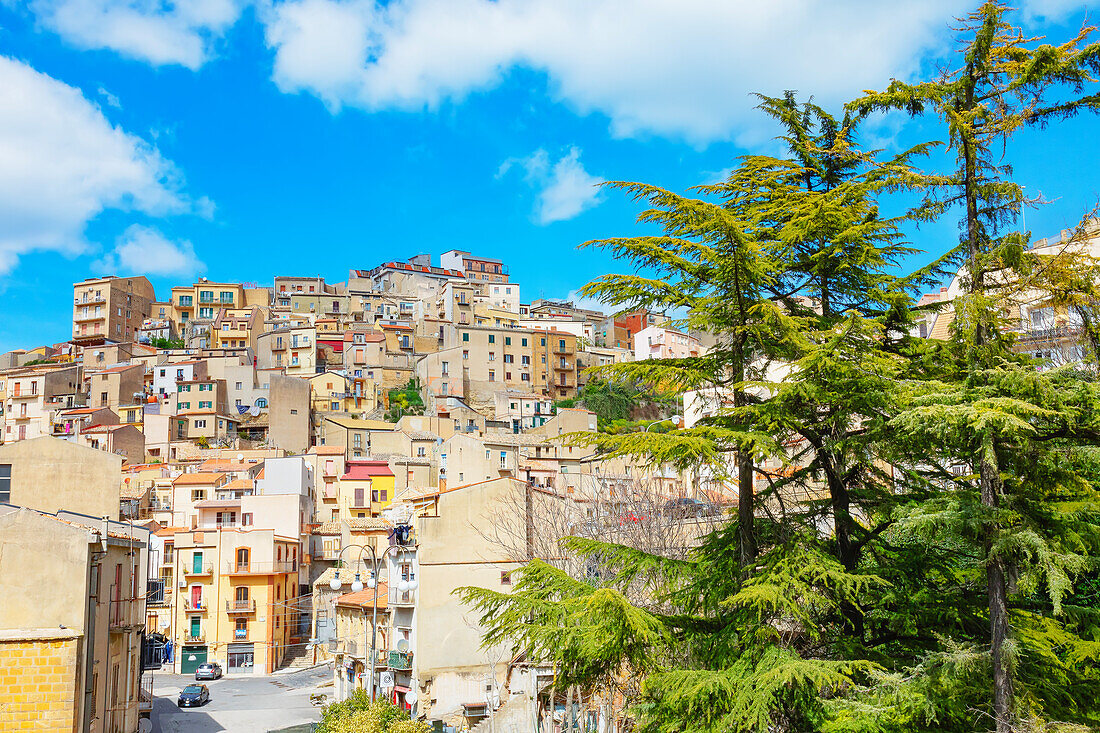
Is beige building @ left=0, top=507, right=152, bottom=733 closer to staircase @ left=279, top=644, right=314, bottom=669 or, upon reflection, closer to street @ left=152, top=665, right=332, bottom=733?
street @ left=152, top=665, right=332, bottom=733

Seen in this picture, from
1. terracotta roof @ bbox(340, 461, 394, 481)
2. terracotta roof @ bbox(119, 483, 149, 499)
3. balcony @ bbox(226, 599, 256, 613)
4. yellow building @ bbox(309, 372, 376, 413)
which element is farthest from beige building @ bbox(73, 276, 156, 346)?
balcony @ bbox(226, 599, 256, 613)

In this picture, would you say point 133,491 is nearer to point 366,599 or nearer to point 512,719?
point 366,599

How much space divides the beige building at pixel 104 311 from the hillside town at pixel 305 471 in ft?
0.85

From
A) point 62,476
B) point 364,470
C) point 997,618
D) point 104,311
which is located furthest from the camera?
point 104,311

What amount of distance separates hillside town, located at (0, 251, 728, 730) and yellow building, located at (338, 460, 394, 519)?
0.48ft

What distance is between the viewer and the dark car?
128 feet

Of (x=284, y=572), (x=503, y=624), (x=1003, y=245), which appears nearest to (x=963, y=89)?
(x=1003, y=245)

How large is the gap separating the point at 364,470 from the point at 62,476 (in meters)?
37.5

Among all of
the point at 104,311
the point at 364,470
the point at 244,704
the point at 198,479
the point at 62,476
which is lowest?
the point at 244,704

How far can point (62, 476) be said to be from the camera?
94.4 ft

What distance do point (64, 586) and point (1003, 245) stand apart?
1949cm

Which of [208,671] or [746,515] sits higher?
[746,515]

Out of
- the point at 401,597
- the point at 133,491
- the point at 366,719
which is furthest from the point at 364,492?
the point at 366,719

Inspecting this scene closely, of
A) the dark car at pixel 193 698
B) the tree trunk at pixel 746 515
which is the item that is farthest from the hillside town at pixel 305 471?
the dark car at pixel 193 698
